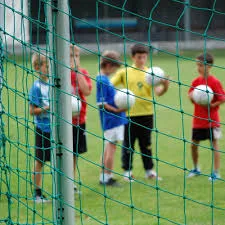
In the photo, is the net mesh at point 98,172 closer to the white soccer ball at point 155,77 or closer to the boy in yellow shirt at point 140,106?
the boy in yellow shirt at point 140,106

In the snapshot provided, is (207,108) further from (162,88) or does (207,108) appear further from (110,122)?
(110,122)

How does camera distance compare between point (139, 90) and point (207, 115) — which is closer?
point (207, 115)

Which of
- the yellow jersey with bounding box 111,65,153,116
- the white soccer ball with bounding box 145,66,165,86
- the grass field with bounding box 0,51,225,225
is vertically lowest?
the grass field with bounding box 0,51,225,225

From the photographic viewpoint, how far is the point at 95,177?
793 cm

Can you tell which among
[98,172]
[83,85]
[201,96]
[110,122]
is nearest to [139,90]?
[110,122]

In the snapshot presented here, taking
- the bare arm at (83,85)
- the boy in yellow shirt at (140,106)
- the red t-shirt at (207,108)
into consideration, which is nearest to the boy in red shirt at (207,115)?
the red t-shirt at (207,108)

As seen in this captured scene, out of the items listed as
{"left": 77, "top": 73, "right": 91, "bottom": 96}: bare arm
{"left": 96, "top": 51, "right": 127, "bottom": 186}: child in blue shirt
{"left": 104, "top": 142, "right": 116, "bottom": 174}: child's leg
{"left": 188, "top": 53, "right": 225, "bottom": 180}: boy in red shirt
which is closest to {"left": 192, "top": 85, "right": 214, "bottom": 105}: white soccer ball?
{"left": 188, "top": 53, "right": 225, "bottom": 180}: boy in red shirt

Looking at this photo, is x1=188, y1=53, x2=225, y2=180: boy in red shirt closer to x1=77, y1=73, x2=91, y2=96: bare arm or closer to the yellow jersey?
the yellow jersey

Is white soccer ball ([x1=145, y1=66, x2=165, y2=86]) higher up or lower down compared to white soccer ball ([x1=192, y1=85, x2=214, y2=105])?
higher up

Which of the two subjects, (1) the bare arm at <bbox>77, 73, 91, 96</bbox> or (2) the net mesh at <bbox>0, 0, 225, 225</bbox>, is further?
(1) the bare arm at <bbox>77, 73, 91, 96</bbox>

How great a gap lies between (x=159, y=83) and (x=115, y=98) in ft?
1.76

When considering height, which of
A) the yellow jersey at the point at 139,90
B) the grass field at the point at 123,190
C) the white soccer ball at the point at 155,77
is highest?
the white soccer ball at the point at 155,77

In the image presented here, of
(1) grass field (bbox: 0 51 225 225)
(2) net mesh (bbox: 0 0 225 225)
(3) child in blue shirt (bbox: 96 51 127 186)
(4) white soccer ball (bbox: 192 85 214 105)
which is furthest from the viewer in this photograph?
(3) child in blue shirt (bbox: 96 51 127 186)

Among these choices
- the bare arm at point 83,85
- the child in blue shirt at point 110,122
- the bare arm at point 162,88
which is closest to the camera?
the bare arm at point 83,85
